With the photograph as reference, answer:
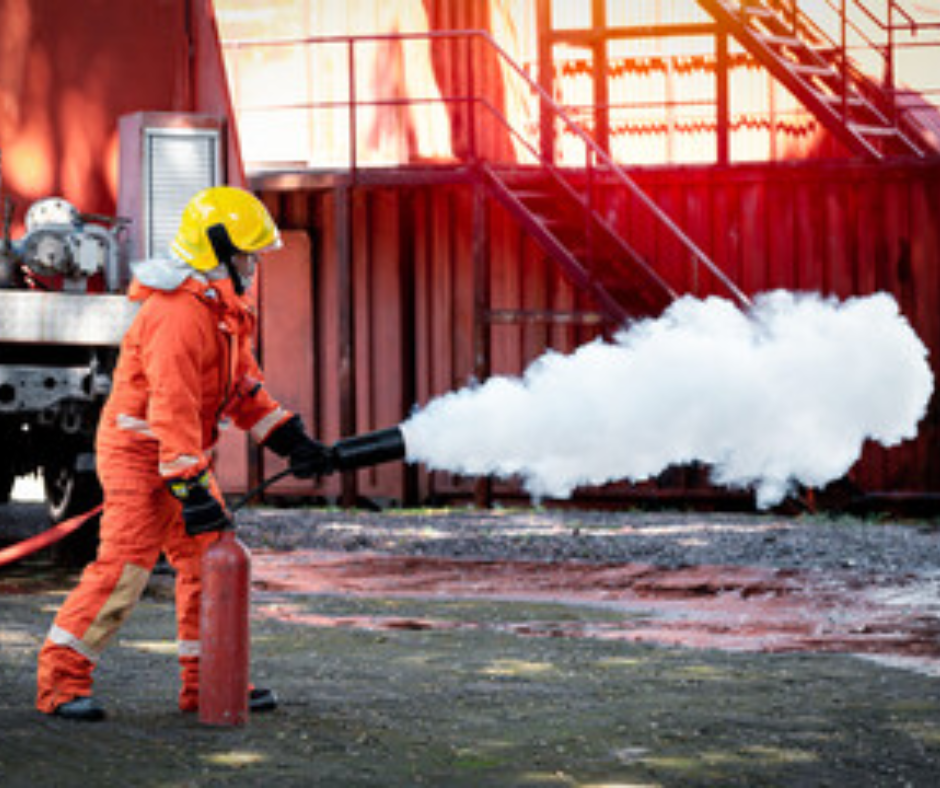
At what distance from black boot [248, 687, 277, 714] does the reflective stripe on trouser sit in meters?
0.60

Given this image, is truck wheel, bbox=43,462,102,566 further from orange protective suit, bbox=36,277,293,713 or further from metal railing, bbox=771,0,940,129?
metal railing, bbox=771,0,940,129

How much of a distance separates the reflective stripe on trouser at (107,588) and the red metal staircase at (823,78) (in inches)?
481

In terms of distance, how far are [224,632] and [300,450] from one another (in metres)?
0.89

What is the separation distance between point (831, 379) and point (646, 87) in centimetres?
1402

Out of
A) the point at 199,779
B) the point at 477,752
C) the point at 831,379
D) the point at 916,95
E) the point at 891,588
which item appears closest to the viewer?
the point at 199,779

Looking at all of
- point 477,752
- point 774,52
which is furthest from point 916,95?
point 477,752

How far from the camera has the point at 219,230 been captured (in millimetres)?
7301

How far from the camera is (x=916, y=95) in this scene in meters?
21.2

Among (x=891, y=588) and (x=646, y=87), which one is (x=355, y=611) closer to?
(x=891, y=588)

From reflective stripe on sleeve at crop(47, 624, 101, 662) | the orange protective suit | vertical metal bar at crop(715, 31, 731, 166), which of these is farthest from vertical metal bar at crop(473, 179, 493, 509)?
reflective stripe on sleeve at crop(47, 624, 101, 662)

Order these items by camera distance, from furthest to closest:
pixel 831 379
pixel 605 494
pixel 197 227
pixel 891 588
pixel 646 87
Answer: pixel 646 87
pixel 605 494
pixel 891 588
pixel 831 379
pixel 197 227

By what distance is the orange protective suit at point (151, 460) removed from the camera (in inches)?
276

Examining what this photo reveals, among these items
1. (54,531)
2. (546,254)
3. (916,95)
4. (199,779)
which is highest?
(916,95)

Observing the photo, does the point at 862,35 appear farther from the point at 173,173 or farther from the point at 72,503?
the point at 72,503
